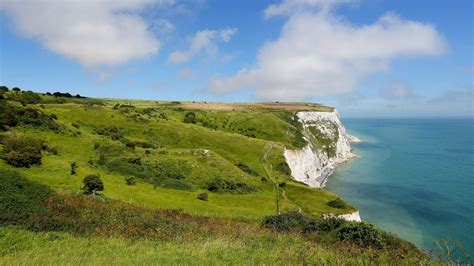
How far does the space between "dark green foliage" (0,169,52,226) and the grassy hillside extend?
0.45 feet

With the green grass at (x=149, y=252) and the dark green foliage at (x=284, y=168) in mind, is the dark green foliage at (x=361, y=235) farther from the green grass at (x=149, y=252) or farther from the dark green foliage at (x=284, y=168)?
the dark green foliage at (x=284, y=168)

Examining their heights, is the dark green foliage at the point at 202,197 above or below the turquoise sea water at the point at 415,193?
above

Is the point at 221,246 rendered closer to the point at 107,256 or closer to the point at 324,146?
the point at 107,256

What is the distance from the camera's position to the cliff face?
100 metres

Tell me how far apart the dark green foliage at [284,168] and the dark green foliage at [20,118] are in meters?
48.7

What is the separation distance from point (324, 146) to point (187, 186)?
344ft

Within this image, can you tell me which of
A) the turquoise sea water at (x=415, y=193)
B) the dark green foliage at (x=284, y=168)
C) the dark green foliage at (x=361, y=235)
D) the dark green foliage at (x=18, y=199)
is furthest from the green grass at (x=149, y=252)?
the dark green foliage at (x=284, y=168)

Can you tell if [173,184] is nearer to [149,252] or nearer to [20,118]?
[20,118]

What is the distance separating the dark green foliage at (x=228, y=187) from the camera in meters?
57.0

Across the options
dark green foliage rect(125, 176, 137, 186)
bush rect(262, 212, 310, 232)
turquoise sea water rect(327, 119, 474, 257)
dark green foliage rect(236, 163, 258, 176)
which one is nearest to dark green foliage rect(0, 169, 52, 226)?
bush rect(262, 212, 310, 232)

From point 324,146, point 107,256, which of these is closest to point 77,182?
point 107,256

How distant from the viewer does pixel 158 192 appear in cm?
4759

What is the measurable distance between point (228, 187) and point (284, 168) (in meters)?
29.5

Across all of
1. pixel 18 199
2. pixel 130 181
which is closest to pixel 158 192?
pixel 130 181
